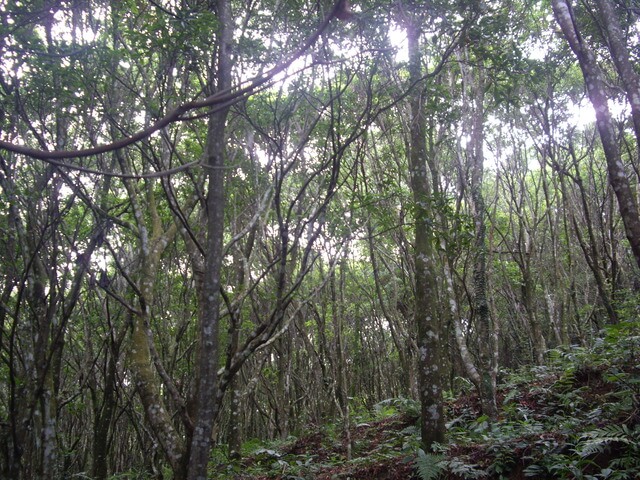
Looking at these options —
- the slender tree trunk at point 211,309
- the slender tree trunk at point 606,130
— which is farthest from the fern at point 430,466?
the slender tree trunk at point 606,130

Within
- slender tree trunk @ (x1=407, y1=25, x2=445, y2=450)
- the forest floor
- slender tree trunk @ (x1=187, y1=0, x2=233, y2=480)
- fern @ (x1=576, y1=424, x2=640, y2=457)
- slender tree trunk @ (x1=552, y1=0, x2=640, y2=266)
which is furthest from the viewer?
slender tree trunk @ (x1=407, y1=25, x2=445, y2=450)

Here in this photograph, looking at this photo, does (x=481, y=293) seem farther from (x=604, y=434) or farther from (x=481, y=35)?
(x=481, y=35)

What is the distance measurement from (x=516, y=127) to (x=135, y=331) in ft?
42.6

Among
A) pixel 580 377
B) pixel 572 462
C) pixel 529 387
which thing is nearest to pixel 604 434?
pixel 572 462

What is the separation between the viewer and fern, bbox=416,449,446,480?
16.0 ft

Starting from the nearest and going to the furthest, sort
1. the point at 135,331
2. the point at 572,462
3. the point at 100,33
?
the point at 572,462
the point at 135,331
the point at 100,33

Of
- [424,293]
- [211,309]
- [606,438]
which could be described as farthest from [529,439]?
[211,309]

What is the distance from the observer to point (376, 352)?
21.4 metres

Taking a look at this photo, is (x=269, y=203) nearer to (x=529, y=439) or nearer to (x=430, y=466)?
(x=430, y=466)

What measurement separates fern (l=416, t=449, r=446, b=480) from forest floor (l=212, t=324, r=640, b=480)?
11mm

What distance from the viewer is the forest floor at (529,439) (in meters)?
4.56

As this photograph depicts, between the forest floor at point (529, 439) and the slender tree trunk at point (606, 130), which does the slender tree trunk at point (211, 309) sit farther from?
the slender tree trunk at point (606, 130)

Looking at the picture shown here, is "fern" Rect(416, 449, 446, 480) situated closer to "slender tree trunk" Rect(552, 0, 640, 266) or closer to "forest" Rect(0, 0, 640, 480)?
"forest" Rect(0, 0, 640, 480)

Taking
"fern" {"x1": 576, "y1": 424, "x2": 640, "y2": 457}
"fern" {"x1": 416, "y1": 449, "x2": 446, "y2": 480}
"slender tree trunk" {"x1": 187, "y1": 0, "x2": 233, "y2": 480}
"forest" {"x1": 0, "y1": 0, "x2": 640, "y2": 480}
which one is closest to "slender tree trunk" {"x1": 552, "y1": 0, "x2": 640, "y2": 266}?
"forest" {"x1": 0, "y1": 0, "x2": 640, "y2": 480}
